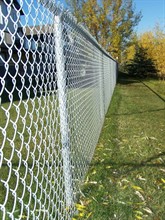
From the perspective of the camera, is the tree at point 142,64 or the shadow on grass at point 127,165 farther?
the tree at point 142,64

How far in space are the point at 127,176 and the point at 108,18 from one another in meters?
22.8

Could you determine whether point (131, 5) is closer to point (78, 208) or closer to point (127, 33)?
point (127, 33)

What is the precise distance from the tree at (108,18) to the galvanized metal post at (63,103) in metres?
22.3

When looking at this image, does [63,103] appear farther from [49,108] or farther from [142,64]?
[142,64]

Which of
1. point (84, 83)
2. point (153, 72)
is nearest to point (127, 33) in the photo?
point (153, 72)

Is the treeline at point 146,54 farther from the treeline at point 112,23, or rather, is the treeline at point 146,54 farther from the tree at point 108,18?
the tree at point 108,18

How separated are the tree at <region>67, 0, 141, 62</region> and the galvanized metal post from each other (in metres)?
22.3

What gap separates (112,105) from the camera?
33.4 ft

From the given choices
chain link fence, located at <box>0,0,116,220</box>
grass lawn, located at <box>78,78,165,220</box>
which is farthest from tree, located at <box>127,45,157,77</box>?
chain link fence, located at <box>0,0,116,220</box>

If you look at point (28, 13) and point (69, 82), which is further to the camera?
point (69, 82)

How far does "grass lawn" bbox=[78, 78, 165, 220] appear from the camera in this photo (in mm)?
3006

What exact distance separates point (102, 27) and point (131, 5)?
3.59m

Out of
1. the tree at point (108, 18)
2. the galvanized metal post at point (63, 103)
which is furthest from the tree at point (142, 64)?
the galvanized metal post at point (63, 103)

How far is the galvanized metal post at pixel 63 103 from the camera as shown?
252 centimetres
